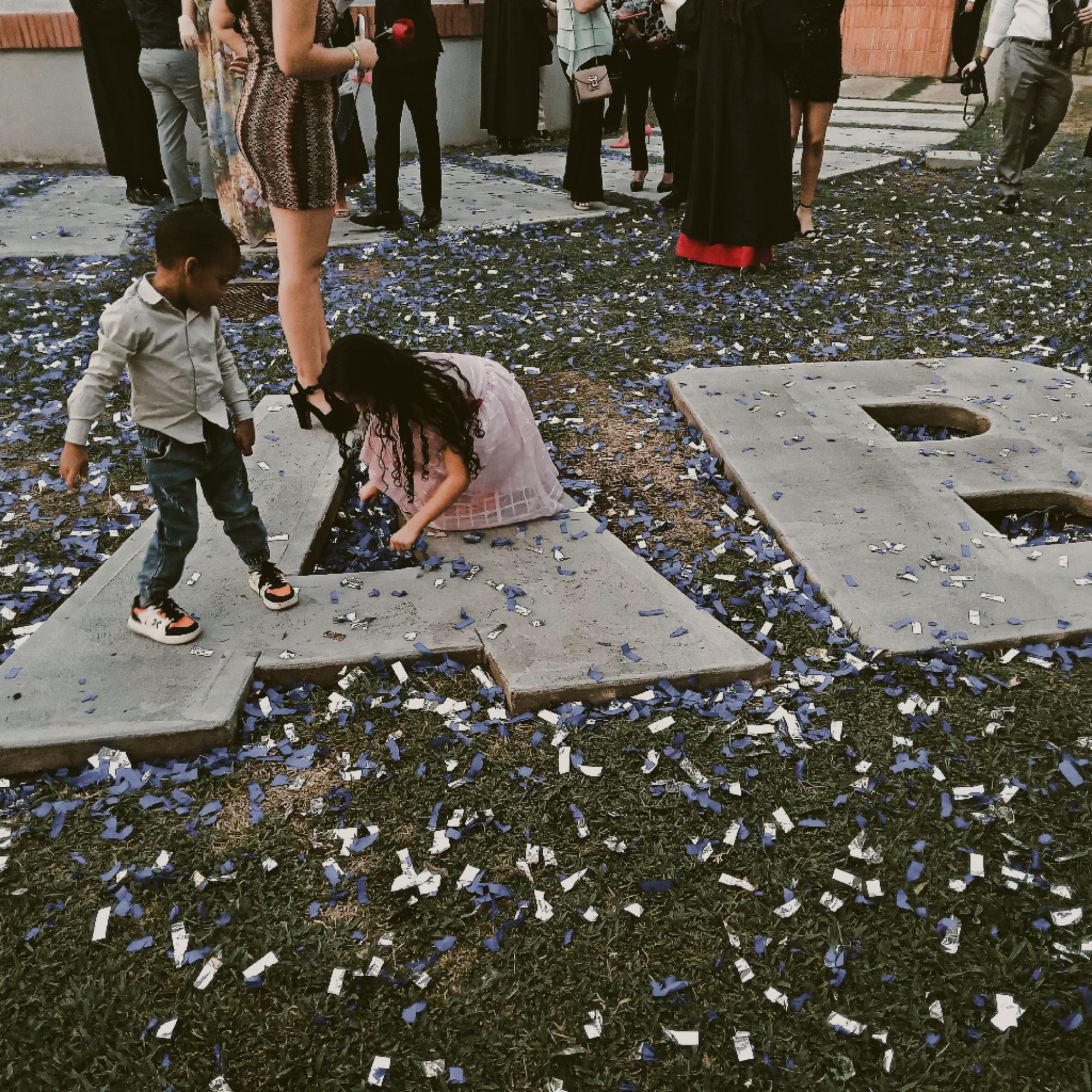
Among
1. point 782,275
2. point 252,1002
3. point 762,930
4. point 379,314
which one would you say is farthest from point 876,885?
point 782,275

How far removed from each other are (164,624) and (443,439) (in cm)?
95

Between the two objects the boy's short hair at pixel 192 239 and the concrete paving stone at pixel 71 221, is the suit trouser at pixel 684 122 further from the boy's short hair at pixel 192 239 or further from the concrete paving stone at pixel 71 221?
the boy's short hair at pixel 192 239

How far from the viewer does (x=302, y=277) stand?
353cm

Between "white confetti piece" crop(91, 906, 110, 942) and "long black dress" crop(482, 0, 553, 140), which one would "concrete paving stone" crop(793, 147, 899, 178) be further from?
"white confetti piece" crop(91, 906, 110, 942)

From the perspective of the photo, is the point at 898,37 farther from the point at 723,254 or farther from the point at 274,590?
the point at 274,590

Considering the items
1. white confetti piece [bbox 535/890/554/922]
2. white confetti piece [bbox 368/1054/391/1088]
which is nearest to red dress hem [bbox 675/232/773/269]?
white confetti piece [bbox 535/890/554/922]

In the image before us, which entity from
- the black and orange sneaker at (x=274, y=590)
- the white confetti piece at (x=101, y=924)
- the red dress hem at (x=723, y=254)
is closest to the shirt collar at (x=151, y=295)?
the black and orange sneaker at (x=274, y=590)

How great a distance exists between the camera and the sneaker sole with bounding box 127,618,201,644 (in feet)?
8.59

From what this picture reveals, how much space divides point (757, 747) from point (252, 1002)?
4.18ft

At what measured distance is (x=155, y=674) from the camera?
2.52 meters

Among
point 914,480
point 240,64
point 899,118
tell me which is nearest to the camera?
point 914,480

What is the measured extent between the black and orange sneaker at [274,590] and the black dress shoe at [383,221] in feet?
15.6

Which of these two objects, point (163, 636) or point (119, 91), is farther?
point (119, 91)

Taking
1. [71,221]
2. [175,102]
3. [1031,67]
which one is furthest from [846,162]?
[71,221]
